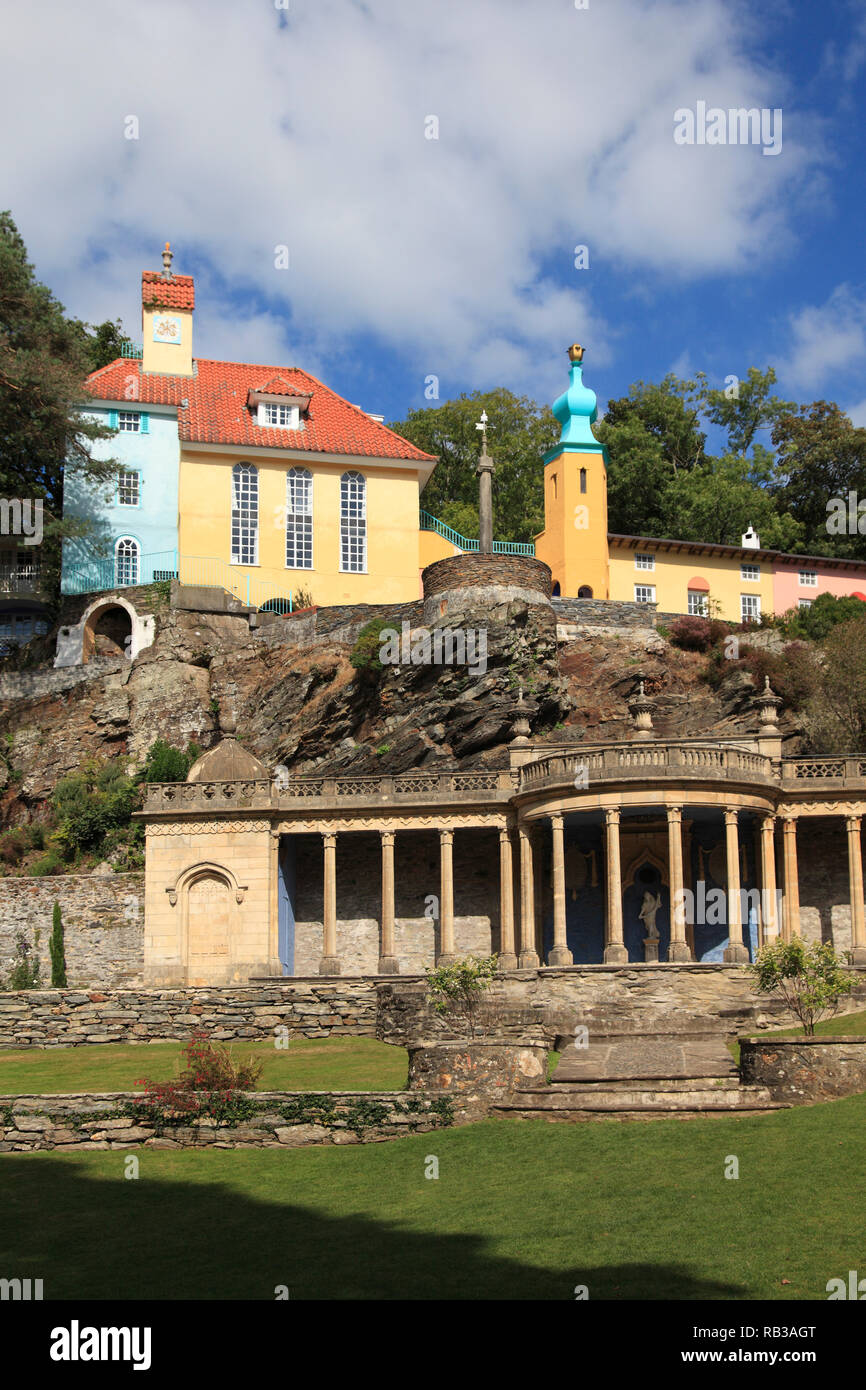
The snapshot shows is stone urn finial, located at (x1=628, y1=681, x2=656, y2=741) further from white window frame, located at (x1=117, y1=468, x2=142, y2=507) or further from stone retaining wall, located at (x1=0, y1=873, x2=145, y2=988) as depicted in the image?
white window frame, located at (x1=117, y1=468, x2=142, y2=507)

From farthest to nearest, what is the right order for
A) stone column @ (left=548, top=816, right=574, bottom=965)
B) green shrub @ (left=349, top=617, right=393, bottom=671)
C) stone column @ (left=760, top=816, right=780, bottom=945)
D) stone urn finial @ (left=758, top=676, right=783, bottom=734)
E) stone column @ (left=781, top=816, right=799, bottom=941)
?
green shrub @ (left=349, top=617, right=393, bottom=671) → stone urn finial @ (left=758, top=676, right=783, bottom=734) → stone column @ (left=781, top=816, right=799, bottom=941) → stone column @ (left=760, top=816, right=780, bottom=945) → stone column @ (left=548, top=816, right=574, bottom=965)

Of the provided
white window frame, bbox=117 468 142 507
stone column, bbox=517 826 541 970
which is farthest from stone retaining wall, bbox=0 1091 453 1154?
white window frame, bbox=117 468 142 507

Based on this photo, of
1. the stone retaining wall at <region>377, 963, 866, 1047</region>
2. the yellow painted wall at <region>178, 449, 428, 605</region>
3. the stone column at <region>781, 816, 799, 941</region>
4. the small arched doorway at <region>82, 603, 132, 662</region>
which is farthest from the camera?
the yellow painted wall at <region>178, 449, 428, 605</region>

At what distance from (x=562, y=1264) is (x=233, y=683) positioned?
1654 inches

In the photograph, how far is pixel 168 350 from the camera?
66.1m

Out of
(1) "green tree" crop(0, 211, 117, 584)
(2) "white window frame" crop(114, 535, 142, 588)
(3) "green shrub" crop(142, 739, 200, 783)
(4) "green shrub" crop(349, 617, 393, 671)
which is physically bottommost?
(3) "green shrub" crop(142, 739, 200, 783)

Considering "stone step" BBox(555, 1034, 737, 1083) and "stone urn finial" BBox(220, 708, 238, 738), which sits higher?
"stone urn finial" BBox(220, 708, 238, 738)

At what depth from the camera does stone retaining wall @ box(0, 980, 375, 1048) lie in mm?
32250

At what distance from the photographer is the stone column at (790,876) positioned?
4103 cm

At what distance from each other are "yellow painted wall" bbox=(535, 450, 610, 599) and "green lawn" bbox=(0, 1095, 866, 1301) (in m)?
43.7

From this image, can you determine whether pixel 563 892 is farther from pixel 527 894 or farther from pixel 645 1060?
pixel 645 1060

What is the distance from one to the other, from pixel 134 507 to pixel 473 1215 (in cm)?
4854
